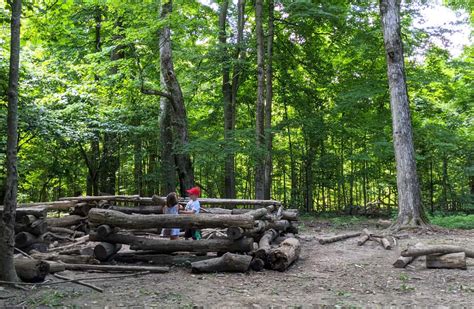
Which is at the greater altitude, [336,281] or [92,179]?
[92,179]

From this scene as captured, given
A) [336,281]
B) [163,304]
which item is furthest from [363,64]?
[163,304]

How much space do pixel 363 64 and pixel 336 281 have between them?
16.3 metres

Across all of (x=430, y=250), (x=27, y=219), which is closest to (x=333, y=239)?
(x=430, y=250)

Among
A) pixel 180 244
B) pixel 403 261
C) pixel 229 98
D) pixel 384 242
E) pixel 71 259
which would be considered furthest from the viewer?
pixel 229 98

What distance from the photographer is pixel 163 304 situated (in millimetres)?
5539

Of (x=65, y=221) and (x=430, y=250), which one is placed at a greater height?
(x=65, y=221)

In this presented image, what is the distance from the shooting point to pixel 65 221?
1224 centimetres

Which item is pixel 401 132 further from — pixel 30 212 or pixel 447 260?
pixel 30 212

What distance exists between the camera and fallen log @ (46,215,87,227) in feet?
39.2

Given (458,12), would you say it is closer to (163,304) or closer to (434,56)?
(434,56)

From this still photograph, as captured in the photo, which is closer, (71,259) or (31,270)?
(31,270)

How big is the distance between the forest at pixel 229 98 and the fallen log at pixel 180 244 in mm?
5924

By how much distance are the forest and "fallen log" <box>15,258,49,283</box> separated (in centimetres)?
701

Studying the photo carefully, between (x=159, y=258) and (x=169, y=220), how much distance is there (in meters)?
0.91
